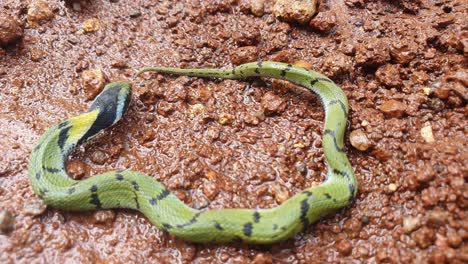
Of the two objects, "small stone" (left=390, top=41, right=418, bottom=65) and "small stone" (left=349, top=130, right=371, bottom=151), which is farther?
"small stone" (left=390, top=41, right=418, bottom=65)

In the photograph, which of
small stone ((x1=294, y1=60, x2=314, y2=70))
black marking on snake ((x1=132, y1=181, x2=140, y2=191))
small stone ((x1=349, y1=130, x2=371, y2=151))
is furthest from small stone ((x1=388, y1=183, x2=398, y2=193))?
black marking on snake ((x1=132, y1=181, x2=140, y2=191))

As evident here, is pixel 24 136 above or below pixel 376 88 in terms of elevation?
below

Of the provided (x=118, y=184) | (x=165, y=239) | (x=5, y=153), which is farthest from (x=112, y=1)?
(x=165, y=239)

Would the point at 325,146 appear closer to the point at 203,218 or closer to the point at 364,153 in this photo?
the point at 364,153

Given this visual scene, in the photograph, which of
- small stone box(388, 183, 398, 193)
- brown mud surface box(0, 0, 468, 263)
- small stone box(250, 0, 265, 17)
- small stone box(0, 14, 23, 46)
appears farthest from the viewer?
small stone box(250, 0, 265, 17)

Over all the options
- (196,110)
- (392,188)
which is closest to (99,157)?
(196,110)

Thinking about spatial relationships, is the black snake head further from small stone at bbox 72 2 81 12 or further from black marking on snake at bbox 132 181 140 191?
small stone at bbox 72 2 81 12

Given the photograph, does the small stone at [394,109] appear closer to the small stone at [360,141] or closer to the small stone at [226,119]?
the small stone at [360,141]

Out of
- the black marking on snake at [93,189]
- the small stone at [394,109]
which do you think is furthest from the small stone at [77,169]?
the small stone at [394,109]
